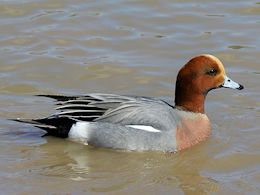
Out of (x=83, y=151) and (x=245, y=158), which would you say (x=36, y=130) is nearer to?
(x=83, y=151)

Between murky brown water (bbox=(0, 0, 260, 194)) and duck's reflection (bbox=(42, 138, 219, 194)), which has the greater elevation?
murky brown water (bbox=(0, 0, 260, 194))

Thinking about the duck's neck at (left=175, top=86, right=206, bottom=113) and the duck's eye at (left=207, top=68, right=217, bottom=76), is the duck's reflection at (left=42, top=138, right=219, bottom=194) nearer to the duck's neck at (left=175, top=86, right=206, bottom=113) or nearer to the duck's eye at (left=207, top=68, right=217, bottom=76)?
the duck's neck at (left=175, top=86, right=206, bottom=113)

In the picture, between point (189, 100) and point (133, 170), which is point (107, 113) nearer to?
point (133, 170)

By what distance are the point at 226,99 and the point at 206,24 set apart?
7.34 ft

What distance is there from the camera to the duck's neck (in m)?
8.28

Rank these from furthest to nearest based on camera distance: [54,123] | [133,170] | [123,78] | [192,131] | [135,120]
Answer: [123,78] < [192,131] < [54,123] < [135,120] < [133,170]

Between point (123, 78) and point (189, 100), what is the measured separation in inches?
59.0

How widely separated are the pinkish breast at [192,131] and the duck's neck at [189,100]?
0.10 m

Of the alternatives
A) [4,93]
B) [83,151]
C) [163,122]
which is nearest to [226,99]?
[163,122]

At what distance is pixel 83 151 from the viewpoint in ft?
26.2

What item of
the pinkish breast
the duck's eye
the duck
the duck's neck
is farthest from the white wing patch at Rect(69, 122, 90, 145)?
the duck's eye

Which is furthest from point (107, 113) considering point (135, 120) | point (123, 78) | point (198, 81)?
point (123, 78)

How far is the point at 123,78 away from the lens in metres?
9.59

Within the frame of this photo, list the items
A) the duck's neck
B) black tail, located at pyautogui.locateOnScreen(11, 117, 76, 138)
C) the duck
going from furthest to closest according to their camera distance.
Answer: the duck's neck
black tail, located at pyautogui.locateOnScreen(11, 117, 76, 138)
the duck
